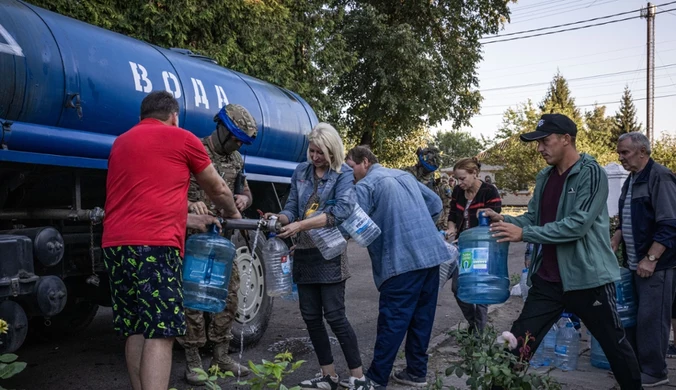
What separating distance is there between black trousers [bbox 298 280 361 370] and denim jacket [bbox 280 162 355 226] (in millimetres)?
514

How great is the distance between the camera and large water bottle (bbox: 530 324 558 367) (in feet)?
20.0

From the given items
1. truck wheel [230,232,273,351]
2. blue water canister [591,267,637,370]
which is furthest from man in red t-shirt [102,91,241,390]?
blue water canister [591,267,637,370]

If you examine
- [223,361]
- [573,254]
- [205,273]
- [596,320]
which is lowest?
[223,361]

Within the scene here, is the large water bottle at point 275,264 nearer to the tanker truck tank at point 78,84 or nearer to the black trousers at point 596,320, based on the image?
the tanker truck tank at point 78,84

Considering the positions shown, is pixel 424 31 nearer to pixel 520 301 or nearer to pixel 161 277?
pixel 520 301

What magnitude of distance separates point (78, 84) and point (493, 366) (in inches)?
130

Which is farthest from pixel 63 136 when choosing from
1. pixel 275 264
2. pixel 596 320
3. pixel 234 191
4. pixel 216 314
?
pixel 596 320

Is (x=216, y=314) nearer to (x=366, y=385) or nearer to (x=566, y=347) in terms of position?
(x=366, y=385)

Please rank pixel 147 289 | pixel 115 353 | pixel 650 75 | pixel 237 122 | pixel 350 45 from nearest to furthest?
pixel 147 289
pixel 237 122
pixel 115 353
pixel 350 45
pixel 650 75

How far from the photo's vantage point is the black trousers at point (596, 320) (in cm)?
409

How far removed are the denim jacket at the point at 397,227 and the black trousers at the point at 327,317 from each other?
0.41 meters

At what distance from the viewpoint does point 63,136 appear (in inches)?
179

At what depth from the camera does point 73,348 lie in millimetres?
6449

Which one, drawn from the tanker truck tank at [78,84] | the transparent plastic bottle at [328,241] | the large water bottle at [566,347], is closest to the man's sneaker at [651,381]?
the large water bottle at [566,347]
